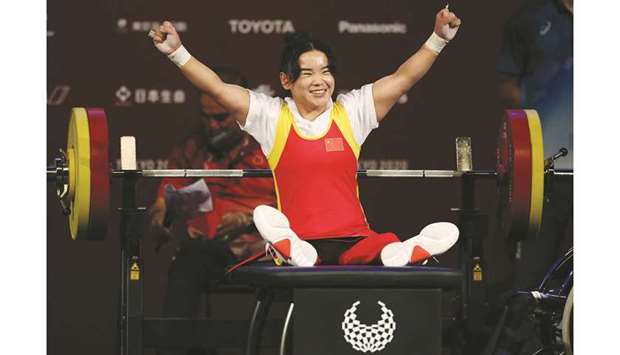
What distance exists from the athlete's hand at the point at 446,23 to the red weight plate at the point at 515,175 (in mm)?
455

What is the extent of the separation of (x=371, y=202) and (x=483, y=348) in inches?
45.0

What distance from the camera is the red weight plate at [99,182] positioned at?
4293mm

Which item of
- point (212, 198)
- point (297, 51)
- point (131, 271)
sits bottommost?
point (131, 271)

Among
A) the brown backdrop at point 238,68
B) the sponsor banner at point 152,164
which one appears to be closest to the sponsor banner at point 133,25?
the brown backdrop at point 238,68

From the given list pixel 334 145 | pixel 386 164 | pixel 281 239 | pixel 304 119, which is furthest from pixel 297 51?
pixel 386 164

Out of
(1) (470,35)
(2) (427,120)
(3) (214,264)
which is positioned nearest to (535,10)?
(1) (470,35)

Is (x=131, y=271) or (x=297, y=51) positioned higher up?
(x=297, y=51)

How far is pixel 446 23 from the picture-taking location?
13.9ft

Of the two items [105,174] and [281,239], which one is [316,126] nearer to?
[281,239]

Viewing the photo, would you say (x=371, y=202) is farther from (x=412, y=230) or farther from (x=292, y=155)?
(x=292, y=155)

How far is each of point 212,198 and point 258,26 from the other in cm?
86

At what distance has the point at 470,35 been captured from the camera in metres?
5.60

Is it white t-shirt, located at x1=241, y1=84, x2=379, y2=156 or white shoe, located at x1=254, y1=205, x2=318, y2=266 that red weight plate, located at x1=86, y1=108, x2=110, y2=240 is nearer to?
white t-shirt, located at x1=241, y1=84, x2=379, y2=156

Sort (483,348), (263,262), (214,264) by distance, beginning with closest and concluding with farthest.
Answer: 1. (263,262)
2. (483,348)
3. (214,264)
